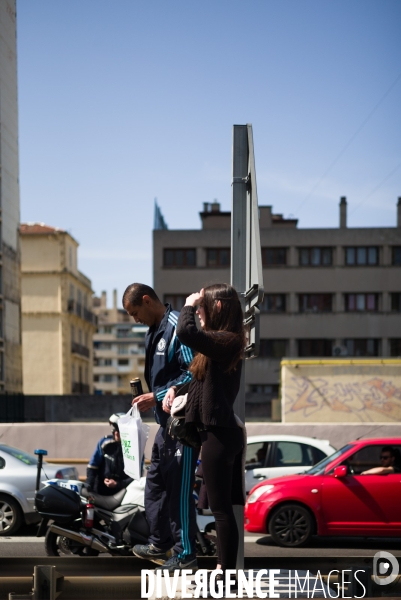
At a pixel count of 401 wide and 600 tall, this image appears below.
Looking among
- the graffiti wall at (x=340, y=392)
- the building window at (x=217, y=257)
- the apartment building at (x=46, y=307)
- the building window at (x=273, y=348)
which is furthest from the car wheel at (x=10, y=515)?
the apartment building at (x=46, y=307)

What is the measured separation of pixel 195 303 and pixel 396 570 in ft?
6.07

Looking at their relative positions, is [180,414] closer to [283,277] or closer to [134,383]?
[134,383]

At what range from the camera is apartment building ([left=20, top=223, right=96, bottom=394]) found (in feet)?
264

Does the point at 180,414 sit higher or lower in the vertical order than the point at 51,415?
higher

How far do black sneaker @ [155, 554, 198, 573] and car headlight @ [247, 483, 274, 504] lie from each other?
689cm

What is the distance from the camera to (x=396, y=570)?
484 centimetres

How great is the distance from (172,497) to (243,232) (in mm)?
1690

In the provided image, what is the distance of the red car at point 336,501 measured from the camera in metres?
11.3

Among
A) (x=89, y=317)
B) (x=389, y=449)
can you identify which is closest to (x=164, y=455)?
(x=389, y=449)

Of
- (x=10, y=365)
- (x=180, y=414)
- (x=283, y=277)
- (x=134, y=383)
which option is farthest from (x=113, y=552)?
(x=283, y=277)

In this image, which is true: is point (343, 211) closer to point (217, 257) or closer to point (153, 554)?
point (217, 257)

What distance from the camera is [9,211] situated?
51.9m

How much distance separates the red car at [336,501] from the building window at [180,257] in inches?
2333

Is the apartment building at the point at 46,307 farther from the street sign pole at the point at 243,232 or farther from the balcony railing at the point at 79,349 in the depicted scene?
the street sign pole at the point at 243,232
